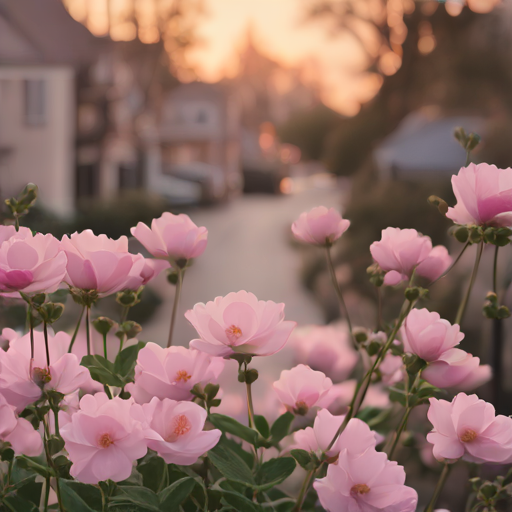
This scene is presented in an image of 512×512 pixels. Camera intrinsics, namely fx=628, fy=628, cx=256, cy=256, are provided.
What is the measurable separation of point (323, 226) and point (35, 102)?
859cm

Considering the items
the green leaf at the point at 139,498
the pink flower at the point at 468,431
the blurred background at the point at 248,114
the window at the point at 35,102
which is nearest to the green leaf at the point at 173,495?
the green leaf at the point at 139,498

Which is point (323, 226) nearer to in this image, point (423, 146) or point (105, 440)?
point (105, 440)

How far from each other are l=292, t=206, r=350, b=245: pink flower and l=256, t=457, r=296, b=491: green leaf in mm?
121

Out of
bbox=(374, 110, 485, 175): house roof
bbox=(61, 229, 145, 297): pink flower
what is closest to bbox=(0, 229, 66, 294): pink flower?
bbox=(61, 229, 145, 297): pink flower

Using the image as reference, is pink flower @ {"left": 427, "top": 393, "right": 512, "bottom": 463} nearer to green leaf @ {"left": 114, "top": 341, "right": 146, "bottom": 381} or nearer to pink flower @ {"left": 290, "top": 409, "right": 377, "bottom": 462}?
pink flower @ {"left": 290, "top": 409, "right": 377, "bottom": 462}

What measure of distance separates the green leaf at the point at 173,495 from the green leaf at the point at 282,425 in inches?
2.9

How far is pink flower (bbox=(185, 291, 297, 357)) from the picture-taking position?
0.26 metres

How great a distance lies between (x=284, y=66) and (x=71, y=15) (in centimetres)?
418

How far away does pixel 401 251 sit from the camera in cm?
31

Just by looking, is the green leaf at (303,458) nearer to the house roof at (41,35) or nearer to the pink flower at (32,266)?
the pink flower at (32,266)

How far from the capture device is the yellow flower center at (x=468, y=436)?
274 mm

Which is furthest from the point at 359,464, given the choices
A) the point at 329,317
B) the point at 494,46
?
the point at 494,46

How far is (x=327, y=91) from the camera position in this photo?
9.77 m

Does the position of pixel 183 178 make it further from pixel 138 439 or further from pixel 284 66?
pixel 138 439
